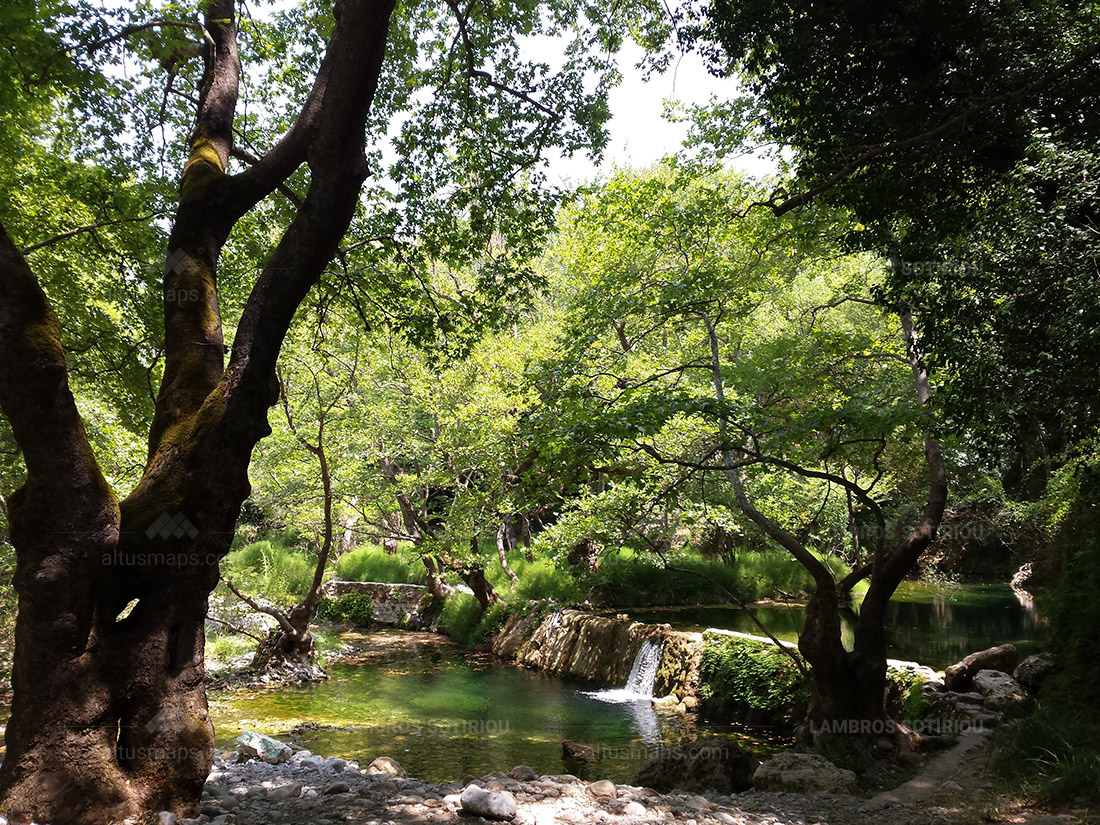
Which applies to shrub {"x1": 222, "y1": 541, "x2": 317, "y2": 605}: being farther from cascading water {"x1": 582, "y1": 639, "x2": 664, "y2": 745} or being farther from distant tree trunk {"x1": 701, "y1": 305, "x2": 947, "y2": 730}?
distant tree trunk {"x1": 701, "y1": 305, "x2": 947, "y2": 730}

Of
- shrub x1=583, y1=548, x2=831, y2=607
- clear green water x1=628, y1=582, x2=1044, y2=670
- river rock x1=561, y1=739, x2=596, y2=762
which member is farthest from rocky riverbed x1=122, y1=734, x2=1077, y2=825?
shrub x1=583, y1=548, x2=831, y2=607

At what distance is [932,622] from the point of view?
57.4 feet

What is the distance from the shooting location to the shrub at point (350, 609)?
20859 millimetres

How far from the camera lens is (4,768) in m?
3.60

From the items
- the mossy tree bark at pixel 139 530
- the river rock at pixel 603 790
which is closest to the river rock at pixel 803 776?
the river rock at pixel 603 790

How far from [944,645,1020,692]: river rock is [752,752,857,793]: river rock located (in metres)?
4.42

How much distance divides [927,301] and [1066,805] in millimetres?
3807

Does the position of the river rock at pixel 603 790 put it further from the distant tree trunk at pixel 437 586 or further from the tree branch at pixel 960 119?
the distant tree trunk at pixel 437 586

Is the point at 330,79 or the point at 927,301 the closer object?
the point at 330,79

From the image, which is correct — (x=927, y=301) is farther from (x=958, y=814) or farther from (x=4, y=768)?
(x=4, y=768)

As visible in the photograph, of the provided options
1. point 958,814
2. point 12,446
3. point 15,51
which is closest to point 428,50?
point 15,51

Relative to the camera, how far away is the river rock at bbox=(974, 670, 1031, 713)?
8789 millimetres

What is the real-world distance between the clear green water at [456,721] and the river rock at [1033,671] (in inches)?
156

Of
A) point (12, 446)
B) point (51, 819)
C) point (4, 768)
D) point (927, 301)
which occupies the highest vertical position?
point (927, 301)
